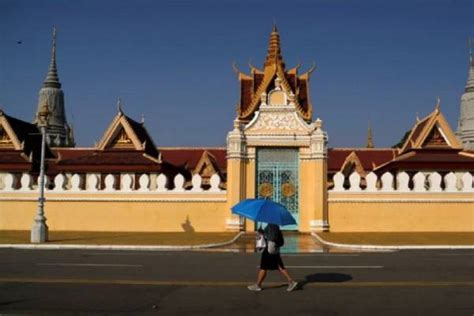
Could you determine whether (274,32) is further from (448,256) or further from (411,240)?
(448,256)

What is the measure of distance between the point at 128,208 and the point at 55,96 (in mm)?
48466

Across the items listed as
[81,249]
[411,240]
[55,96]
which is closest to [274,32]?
[411,240]

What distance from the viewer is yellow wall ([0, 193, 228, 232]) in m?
22.2

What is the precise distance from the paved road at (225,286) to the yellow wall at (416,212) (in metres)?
7.88

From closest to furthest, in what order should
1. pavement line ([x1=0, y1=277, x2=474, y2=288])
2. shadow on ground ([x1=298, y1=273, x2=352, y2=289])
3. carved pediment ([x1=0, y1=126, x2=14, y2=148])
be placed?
pavement line ([x1=0, y1=277, x2=474, y2=288])
shadow on ground ([x1=298, y1=273, x2=352, y2=289])
carved pediment ([x1=0, y1=126, x2=14, y2=148])

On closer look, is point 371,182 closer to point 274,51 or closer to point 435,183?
point 435,183

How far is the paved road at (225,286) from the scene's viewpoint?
7508 mm

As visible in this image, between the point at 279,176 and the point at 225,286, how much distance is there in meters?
13.5

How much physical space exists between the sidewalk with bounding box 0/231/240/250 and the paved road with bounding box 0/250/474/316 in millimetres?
2667

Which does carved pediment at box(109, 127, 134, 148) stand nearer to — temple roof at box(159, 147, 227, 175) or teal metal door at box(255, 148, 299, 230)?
temple roof at box(159, 147, 227, 175)

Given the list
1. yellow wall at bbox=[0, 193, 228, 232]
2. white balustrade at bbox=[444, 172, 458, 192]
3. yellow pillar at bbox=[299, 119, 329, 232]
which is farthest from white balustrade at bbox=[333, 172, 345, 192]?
yellow wall at bbox=[0, 193, 228, 232]

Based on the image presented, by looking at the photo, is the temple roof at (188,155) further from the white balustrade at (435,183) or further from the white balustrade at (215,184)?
the white balustrade at (435,183)

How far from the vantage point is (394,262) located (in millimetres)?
12766

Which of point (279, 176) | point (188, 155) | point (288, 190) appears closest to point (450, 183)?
point (288, 190)
